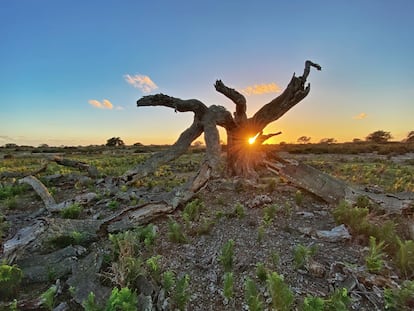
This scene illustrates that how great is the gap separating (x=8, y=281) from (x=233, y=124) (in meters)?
8.36

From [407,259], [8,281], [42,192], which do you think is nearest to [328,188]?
[407,259]

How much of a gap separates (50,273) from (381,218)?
680cm

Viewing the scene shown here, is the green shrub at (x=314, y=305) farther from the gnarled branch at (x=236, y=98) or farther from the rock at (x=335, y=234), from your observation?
the gnarled branch at (x=236, y=98)

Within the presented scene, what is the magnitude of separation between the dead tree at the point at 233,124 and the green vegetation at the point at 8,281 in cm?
607

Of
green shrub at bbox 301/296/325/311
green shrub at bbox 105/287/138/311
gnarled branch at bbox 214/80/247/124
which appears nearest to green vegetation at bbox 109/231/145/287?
green shrub at bbox 105/287/138/311

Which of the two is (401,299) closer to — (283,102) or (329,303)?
(329,303)

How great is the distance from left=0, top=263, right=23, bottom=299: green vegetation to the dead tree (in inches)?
239

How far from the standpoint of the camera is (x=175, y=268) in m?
5.06

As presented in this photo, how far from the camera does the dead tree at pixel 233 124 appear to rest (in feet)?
32.9

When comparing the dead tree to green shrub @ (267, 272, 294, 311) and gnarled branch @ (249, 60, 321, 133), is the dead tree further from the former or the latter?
green shrub @ (267, 272, 294, 311)

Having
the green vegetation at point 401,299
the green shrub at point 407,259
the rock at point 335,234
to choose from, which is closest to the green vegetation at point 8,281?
the green vegetation at point 401,299

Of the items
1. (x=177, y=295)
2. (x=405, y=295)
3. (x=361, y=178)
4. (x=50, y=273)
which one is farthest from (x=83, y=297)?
(x=361, y=178)

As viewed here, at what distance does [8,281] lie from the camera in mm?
4367

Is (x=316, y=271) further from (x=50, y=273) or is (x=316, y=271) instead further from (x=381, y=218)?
(x=50, y=273)
